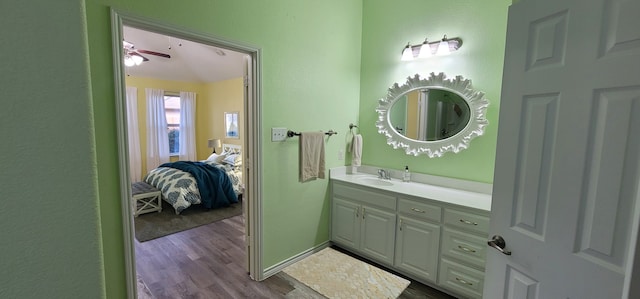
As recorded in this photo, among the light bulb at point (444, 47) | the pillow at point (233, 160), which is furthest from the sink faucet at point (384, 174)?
the pillow at point (233, 160)

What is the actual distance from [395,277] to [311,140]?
58.2 inches

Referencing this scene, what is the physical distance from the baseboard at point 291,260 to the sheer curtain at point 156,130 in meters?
4.74

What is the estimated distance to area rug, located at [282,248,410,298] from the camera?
2297 mm

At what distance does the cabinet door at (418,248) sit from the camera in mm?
2263

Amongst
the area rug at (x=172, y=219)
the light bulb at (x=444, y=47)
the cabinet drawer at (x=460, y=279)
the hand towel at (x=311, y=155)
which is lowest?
the area rug at (x=172, y=219)

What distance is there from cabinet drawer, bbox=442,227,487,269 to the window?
20.0ft

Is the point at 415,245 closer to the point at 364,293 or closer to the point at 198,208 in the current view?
the point at 364,293

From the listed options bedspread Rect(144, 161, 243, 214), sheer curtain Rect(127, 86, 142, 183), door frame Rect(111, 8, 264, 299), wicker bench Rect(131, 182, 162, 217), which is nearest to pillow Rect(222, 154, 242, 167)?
bedspread Rect(144, 161, 243, 214)

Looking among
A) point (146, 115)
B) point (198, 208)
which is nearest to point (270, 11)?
point (198, 208)

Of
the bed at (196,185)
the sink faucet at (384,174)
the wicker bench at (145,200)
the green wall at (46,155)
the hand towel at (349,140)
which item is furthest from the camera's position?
the bed at (196,185)

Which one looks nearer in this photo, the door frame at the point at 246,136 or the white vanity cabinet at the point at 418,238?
the door frame at the point at 246,136

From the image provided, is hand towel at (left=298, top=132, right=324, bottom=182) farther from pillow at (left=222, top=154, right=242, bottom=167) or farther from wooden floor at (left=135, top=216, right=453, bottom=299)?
pillow at (left=222, top=154, right=242, bottom=167)

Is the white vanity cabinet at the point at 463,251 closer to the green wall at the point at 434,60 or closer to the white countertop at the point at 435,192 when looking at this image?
the white countertop at the point at 435,192

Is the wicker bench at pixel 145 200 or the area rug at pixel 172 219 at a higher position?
the wicker bench at pixel 145 200
